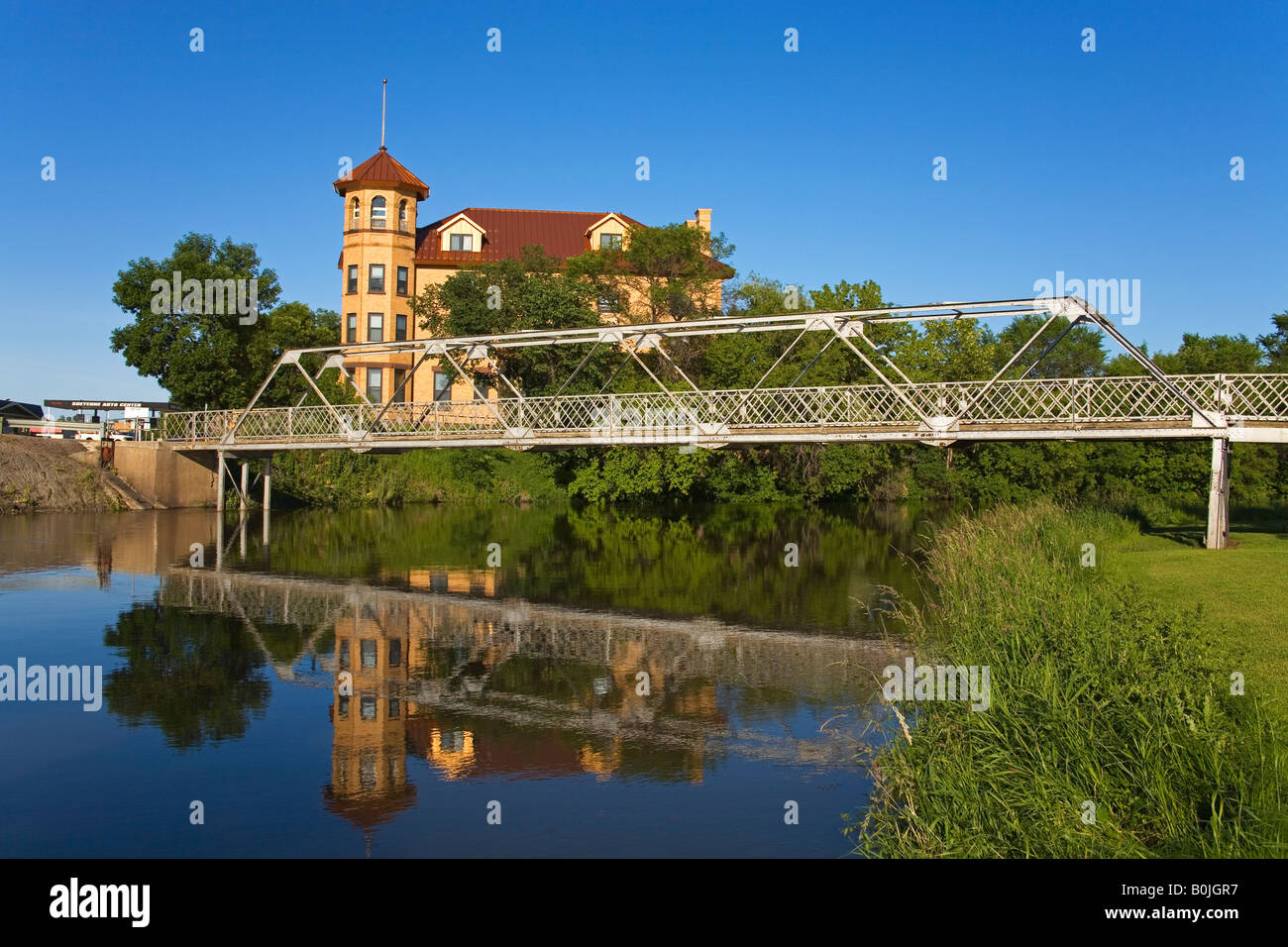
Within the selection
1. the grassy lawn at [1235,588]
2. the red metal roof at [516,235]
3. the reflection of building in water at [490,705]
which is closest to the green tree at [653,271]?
the red metal roof at [516,235]

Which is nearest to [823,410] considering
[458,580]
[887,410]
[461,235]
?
[887,410]

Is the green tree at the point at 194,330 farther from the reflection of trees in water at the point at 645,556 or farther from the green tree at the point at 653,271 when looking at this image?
the green tree at the point at 653,271

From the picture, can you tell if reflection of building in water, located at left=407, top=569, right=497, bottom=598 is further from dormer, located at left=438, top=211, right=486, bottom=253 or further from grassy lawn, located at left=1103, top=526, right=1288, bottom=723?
dormer, located at left=438, top=211, right=486, bottom=253

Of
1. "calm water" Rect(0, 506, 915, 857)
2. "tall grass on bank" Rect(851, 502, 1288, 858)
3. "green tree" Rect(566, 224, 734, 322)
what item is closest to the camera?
"tall grass on bank" Rect(851, 502, 1288, 858)

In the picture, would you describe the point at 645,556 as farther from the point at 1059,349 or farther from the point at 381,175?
the point at 1059,349

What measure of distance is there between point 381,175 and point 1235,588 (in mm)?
55827

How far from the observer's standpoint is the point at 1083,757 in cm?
859

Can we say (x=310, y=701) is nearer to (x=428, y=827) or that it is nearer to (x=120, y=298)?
(x=428, y=827)

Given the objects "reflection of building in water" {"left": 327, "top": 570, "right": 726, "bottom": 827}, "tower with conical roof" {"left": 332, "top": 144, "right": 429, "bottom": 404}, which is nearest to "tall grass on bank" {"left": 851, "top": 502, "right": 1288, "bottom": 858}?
"reflection of building in water" {"left": 327, "top": 570, "right": 726, "bottom": 827}

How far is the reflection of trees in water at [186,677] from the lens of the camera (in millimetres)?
12281

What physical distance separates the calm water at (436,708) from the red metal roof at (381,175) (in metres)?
39.3

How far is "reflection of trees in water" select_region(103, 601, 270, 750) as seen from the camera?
40.3ft

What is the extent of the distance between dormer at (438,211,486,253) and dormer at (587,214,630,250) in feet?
22.6
